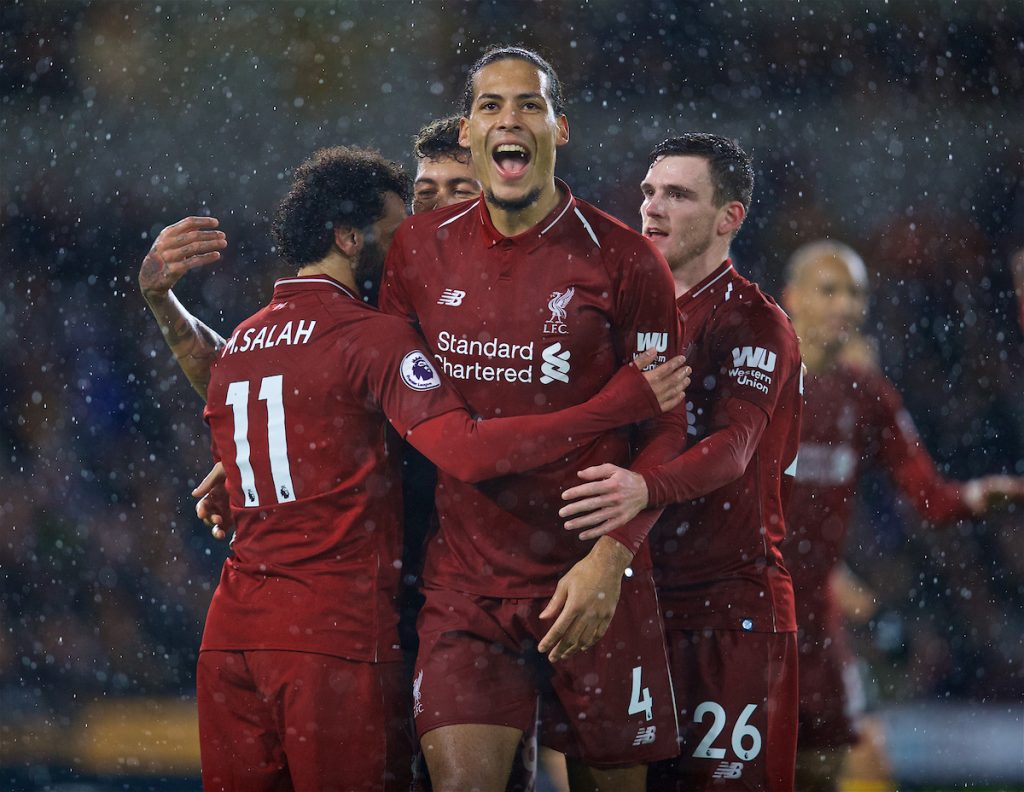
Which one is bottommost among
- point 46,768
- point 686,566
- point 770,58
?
point 46,768

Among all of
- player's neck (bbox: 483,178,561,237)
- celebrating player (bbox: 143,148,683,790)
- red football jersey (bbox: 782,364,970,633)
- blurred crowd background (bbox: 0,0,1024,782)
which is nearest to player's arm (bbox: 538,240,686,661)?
celebrating player (bbox: 143,148,683,790)

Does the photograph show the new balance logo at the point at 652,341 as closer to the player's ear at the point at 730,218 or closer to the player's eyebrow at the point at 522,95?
the player's eyebrow at the point at 522,95

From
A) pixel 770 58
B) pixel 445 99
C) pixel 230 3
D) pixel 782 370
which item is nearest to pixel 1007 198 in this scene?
pixel 770 58

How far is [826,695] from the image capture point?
408cm

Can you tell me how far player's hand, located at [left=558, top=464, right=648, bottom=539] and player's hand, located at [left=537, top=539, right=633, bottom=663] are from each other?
60 millimetres

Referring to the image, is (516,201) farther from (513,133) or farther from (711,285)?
(711,285)

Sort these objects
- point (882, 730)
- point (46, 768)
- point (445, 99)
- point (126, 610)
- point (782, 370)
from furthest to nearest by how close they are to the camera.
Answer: point (445, 99), point (126, 610), point (882, 730), point (46, 768), point (782, 370)

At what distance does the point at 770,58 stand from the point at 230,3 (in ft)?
12.8

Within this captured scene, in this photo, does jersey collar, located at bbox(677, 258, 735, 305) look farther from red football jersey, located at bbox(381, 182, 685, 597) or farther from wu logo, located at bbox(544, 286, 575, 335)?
wu logo, located at bbox(544, 286, 575, 335)

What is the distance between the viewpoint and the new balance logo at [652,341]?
2961mm

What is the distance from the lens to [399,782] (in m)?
3.01

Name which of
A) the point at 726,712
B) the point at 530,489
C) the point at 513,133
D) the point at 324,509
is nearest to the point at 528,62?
the point at 513,133

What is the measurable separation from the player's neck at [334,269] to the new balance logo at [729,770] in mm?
1562

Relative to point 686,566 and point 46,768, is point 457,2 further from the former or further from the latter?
point 686,566
